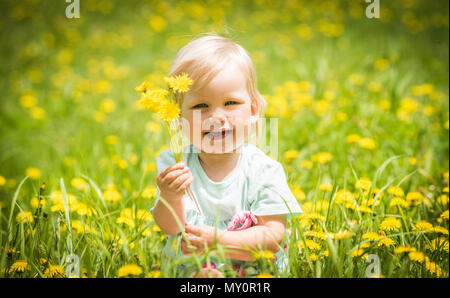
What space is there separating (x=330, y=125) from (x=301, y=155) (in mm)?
467

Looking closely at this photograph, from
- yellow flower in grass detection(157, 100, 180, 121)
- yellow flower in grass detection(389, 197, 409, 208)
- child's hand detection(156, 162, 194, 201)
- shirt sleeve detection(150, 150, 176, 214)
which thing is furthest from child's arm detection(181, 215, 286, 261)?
yellow flower in grass detection(389, 197, 409, 208)

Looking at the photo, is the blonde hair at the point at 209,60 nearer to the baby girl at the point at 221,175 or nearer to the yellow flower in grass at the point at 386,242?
the baby girl at the point at 221,175

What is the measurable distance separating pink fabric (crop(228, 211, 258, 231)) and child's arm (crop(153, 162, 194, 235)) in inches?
6.4

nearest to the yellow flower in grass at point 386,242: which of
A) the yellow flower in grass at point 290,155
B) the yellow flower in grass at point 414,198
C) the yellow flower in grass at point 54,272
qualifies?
the yellow flower in grass at point 414,198

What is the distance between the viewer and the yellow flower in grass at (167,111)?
1116 millimetres

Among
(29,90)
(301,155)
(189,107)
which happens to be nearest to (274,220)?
(189,107)

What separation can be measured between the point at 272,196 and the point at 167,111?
0.44 meters

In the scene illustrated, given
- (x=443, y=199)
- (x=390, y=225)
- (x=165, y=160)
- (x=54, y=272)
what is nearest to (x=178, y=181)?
(x=165, y=160)

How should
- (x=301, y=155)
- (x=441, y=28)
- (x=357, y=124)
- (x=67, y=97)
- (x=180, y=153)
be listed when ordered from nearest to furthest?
(x=180, y=153) → (x=301, y=155) → (x=357, y=124) → (x=67, y=97) → (x=441, y=28)

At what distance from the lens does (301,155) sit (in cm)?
246

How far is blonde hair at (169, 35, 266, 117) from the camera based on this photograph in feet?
4.14

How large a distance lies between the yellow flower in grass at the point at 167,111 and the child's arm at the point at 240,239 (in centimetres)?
34

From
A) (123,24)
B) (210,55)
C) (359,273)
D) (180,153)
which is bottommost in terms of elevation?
(359,273)

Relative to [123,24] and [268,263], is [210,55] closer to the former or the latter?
[268,263]
